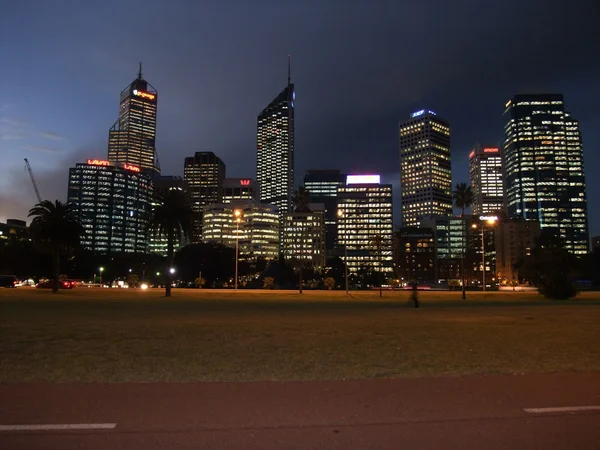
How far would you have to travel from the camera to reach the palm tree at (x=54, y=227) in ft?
194

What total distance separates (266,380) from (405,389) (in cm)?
267

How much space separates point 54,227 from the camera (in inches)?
2330

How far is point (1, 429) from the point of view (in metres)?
6.68

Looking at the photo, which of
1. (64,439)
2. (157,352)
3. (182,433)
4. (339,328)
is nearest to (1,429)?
(64,439)

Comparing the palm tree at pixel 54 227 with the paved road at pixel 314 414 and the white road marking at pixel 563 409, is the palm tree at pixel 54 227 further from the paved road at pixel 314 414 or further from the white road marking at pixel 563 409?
the white road marking at pixel 563 409

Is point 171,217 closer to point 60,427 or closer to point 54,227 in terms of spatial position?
point 54,227

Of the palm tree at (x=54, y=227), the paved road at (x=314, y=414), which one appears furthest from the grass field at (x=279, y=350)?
the palm tree at (x=54, y=227)

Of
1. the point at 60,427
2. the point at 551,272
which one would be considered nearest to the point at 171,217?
the point at 551,272

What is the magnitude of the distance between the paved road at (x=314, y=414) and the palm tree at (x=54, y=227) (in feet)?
183

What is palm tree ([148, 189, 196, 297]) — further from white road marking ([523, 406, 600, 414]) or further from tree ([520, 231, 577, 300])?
white road marking ([523, 406, 600, 414])

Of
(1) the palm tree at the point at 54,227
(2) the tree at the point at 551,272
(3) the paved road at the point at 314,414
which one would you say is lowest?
(3) the paved road at the point at 314,414

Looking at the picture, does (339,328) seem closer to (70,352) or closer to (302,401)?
(70,352)

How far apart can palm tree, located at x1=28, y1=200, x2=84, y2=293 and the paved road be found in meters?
55.7

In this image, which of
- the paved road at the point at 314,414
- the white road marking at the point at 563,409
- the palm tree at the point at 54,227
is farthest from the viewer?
the palm tree at the point at 54,227
